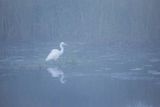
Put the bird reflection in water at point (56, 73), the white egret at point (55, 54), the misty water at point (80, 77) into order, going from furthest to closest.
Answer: the white egret at point (55, 54) < the bird reflection in water at point (56, 73) < the misty water at point (80, 77)

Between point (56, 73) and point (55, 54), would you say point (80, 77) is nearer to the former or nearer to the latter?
point (56, 73)

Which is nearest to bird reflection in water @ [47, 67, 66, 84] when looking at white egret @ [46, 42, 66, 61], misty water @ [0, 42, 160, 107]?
misty water @ [0, 42, 160, 107]

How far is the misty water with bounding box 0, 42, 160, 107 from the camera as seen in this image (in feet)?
13.3

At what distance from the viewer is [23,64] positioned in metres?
4.63

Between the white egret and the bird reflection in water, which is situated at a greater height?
the white egret

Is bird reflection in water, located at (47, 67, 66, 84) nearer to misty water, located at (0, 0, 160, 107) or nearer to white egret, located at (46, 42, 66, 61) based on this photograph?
misty water, located at (0, 0, 160, 107)

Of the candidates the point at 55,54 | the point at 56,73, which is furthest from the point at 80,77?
the point at 55,54

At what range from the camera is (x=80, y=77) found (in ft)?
14.4

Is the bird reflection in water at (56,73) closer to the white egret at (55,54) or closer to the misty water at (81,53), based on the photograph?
the misty water at (81,53)

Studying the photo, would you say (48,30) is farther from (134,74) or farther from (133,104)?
(133,104)

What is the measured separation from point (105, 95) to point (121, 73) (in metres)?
0.45

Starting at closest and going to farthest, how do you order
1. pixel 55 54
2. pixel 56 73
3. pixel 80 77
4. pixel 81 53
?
pixel 80 77 → pixel 56 73 → pixel 55 54 → pixel 81 53

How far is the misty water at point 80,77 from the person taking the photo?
404cm

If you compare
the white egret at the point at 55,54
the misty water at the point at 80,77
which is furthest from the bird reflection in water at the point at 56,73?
the white egret at the point at 55,54
